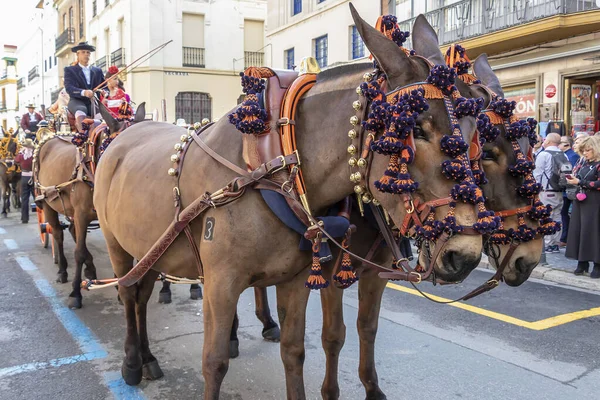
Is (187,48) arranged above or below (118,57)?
above

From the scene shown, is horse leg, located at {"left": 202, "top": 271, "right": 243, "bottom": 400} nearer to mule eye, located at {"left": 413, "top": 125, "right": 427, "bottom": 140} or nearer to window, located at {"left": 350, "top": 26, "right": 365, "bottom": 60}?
mule eye, located at {"left": 413, "top": 125, "right": 427, "bottom": 140}

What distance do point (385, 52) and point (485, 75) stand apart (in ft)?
6.02

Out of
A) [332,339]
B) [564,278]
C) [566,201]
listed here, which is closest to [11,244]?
[332,339]

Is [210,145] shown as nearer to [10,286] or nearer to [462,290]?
[462,290]

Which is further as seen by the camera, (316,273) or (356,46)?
(356,46)

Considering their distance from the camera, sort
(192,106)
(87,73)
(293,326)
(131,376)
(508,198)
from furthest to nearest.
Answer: (192,106), (87,73), (131,376), (508,198), (293,326)

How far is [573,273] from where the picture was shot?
24.9 feet

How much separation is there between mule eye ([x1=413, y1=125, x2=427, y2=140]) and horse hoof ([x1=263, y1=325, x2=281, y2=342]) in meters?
3.09

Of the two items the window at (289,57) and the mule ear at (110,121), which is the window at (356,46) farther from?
the mule ear at (110,121)

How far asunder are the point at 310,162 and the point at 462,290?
4.65 metres

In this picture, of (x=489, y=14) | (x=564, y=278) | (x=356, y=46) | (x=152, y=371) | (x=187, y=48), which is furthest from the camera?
(x=187, y=48)

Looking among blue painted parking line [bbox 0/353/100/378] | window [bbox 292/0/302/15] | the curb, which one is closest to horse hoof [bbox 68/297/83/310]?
blue painted parking line [bbox 0/353/100/378]

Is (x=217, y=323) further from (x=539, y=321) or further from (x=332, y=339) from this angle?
(x=539, y=321)

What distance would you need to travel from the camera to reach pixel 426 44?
261cm
